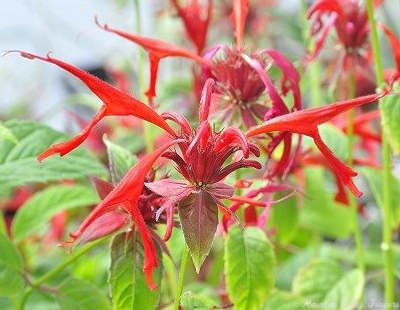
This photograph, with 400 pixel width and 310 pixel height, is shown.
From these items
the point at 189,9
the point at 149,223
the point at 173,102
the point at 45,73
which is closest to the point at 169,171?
the point at 149,223

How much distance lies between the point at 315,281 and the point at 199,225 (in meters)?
0.27

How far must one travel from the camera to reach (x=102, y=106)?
15.7 inches

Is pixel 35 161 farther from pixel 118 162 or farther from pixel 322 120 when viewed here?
pixel 322 120

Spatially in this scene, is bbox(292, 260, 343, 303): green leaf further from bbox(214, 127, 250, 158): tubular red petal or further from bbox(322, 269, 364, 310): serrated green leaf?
bbox(214, 127, 250, 158): tubular red petal

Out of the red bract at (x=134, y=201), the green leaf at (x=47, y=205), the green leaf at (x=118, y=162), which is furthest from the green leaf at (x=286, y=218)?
the red bract at (x=134, y=201)

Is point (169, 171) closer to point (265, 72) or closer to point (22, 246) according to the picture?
point (265, 72)

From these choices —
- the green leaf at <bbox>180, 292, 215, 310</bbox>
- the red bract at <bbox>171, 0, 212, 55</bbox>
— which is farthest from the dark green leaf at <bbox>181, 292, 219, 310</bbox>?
the red bract at <bbox>171, 0, 212, 55</bbox>

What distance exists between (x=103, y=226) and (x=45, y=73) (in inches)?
65.0

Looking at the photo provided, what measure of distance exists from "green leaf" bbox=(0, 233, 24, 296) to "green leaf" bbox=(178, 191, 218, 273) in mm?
179

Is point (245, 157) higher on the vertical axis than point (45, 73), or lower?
lower

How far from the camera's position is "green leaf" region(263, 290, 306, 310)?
567 mm

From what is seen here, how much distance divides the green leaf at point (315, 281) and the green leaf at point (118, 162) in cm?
19

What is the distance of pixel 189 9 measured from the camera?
760mm

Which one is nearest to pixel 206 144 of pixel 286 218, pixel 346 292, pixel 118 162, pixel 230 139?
pixel 230 139
